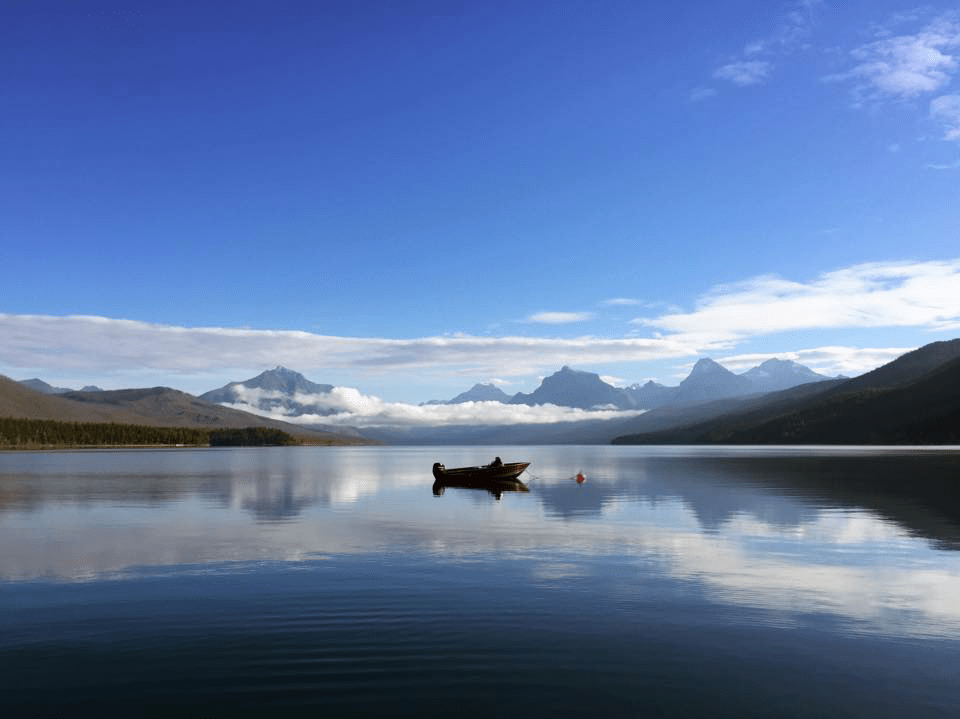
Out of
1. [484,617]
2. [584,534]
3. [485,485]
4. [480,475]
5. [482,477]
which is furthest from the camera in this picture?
[480,475]

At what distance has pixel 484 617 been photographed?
29.0 metres

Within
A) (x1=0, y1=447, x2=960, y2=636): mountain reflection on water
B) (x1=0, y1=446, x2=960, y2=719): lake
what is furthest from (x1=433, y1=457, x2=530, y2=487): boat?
(x1=0, y1=446, x2=960, y2=719): lake

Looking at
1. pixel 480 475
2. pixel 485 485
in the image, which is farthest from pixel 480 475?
pixel 485 485

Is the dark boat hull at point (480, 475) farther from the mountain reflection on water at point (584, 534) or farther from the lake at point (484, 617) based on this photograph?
the lake at point (484, 617)

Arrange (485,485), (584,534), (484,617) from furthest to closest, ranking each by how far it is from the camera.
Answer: (485,485), (584,534), (484,617)

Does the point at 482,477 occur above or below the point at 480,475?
below

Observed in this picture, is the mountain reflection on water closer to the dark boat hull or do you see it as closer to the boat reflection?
the boat reflection

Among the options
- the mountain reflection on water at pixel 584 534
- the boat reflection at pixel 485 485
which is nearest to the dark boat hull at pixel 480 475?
the boat reflection at pixel 485 485

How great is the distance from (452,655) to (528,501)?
65.0 metres

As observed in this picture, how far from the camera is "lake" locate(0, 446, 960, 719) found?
20.4 meters

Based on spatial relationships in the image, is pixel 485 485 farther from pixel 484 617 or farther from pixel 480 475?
pixel 484 617

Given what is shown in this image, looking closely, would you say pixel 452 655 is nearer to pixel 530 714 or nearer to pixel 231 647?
pixel 530 714

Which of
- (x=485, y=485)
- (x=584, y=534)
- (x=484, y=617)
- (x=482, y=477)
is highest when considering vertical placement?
(x=484, y=617)

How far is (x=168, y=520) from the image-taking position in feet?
209
